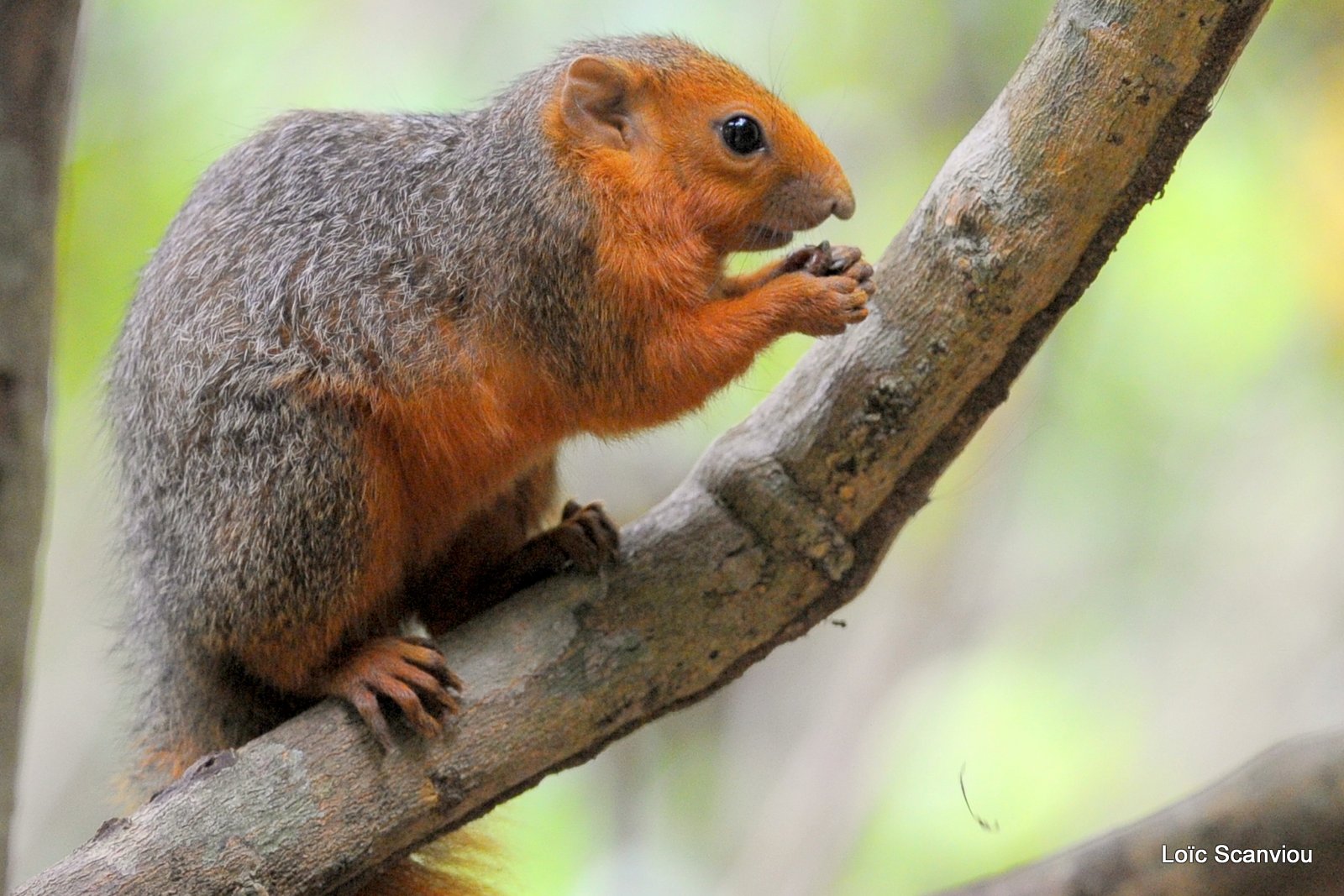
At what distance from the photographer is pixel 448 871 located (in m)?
3.15

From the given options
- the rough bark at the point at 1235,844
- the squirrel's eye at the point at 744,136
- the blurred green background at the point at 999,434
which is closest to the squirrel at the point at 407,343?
the squirrel's eye at the point at 744,136

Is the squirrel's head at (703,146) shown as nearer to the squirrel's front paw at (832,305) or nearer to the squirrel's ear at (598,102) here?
the squirrel's ear at (598,102)

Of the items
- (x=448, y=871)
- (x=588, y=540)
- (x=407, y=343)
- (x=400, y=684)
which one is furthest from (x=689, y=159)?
(x=448, y=871)

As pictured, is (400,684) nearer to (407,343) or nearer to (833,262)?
(407,343)

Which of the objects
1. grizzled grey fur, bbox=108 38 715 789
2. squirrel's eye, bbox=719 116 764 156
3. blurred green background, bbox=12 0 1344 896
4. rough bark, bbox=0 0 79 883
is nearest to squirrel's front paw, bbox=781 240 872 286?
squirrel's eye, bbox=719 116 764 156

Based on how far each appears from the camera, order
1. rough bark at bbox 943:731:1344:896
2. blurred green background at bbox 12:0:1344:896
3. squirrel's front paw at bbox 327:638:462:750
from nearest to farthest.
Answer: rough bark at bbox 943:731:1344:896 → squirrel's front paw at bbox 327:638:462:750 → blurred green background at bbox 12:0:1344:896

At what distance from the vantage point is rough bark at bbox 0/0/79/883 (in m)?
1.62

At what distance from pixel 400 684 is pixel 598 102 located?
1480 mm

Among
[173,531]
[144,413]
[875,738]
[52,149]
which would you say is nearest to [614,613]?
[173,531]

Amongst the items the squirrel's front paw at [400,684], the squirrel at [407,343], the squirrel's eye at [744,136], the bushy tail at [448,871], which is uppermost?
the squirrel's eye at [744,136]

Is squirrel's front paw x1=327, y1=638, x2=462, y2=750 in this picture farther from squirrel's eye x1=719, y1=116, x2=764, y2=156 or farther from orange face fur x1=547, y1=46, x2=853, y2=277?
squirrel's eye x1=719, y1=116, x2=764, y2=156

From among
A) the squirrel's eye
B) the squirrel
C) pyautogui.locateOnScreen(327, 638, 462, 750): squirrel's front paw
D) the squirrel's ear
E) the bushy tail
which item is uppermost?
the squirrel's ear

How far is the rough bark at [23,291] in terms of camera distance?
5.32 feet

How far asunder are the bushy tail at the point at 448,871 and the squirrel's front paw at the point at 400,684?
41cm
